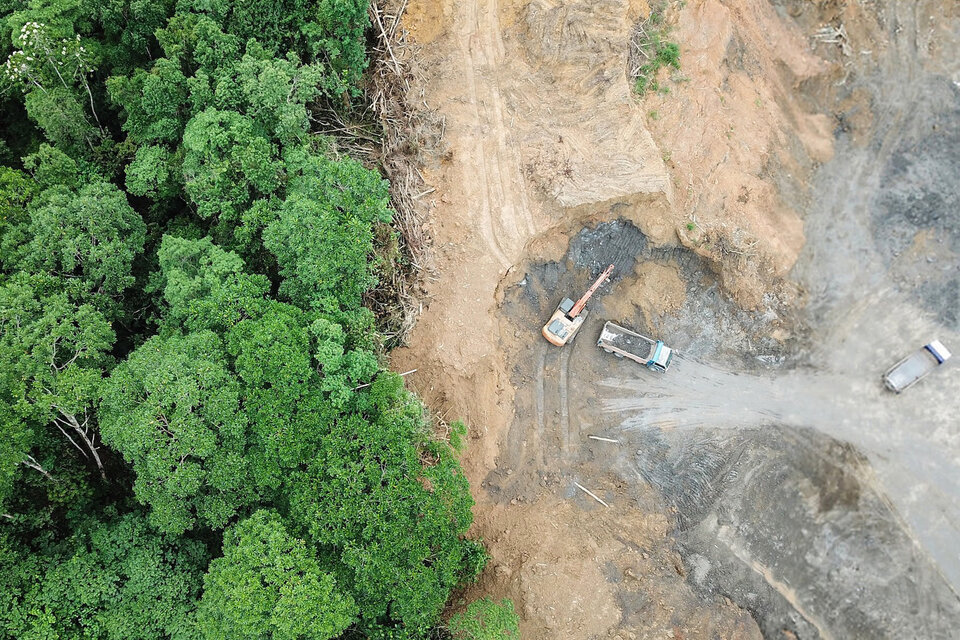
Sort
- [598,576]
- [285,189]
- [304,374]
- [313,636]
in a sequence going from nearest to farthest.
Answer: [313,636] < [304,374] < [285,189] < [598,576]

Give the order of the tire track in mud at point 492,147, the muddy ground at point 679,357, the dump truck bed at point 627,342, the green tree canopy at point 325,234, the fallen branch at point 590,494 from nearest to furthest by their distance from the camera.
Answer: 1. the green tree canopy at point 325,234
2. the muddy ground at point 679,357
3. the fallen branch at point 590,494
4. the tire track in mud at point 492,147
5. the dump truck bed at point 627,342

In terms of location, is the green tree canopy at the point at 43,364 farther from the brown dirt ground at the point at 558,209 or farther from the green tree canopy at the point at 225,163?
the brown dirt ground at the point at 558,209

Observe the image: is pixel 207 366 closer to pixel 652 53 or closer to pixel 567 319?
pixel 567 319

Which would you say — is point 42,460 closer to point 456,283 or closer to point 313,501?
point 313,501

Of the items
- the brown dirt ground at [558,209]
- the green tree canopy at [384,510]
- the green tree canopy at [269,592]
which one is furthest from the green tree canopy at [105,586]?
the brown dirt ground at [558,209]

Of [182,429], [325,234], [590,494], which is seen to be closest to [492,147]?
[325,234]

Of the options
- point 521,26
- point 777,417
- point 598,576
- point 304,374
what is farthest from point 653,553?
point 521,26
